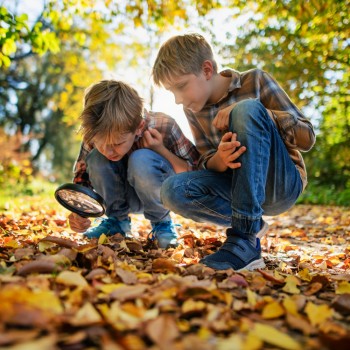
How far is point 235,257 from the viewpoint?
172 centimetres

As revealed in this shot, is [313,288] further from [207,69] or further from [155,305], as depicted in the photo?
[207,69]

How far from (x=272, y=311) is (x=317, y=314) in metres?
0.11

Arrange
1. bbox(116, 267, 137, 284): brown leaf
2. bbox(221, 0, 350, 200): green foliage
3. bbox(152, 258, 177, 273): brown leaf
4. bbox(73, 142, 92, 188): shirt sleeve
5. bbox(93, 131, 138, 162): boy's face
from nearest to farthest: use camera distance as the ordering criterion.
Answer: bbox(116, 267, 137, 284): brown leaf, bbox(152, 258, 177, 273): brown leaf, bbox(93, 131, 138, 162): boy's face, bbox(73, 142, 92, 188): shirt sleeve, bbox(221, 0, 350, 200): green foliage

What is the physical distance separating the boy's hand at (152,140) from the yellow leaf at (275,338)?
5.39 feet

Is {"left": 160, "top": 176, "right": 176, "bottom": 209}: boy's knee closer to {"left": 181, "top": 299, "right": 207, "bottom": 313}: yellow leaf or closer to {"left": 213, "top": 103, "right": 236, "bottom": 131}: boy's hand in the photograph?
{"left": 213, "top": 103, "right": 236, "bottom": 131}: boy's hand

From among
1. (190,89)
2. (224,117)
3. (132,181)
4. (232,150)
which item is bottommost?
(132,181)

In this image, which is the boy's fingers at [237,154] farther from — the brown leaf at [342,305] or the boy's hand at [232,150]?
the brown leaf at [342,305]

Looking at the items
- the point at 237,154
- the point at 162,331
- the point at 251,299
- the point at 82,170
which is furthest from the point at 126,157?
the point at 162,331

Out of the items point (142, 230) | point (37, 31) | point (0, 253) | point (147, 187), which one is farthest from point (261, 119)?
point (37, 31)

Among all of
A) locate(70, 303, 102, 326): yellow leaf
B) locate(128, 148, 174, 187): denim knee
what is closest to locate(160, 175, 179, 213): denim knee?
locate(128, 148, 174, 187): denim knee

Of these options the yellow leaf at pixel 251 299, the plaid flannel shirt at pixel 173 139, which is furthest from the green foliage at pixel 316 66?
the yellow leaf at pixel 251 299

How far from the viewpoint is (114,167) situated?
2.49m

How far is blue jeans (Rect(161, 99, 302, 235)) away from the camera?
70.2 inches

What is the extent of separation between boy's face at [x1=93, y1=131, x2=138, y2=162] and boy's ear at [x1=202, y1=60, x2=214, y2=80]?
1.73ft
